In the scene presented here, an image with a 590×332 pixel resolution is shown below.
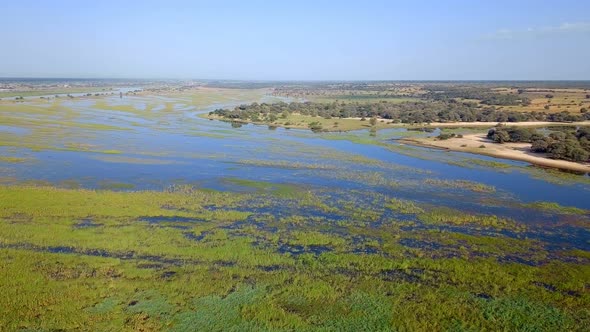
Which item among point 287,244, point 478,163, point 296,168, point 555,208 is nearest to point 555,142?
point 478,163

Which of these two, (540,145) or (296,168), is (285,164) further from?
(540,145)

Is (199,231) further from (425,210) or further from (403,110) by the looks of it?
(403,110)

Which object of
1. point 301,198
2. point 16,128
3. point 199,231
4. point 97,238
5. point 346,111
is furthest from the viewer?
point 346,111

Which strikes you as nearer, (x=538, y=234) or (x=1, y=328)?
(x=1, y=328)

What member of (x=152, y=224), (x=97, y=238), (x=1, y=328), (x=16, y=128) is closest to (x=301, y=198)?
(x=152, y=224)

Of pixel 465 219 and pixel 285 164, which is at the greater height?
pixel 285 164

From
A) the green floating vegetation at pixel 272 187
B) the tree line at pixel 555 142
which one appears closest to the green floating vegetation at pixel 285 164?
the green floating vegetation at pixel 272 187

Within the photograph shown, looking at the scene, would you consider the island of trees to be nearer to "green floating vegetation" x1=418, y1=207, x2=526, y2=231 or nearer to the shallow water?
the shallow water

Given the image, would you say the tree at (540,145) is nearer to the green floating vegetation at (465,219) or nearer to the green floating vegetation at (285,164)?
the green floating vegetation at (285,164)
